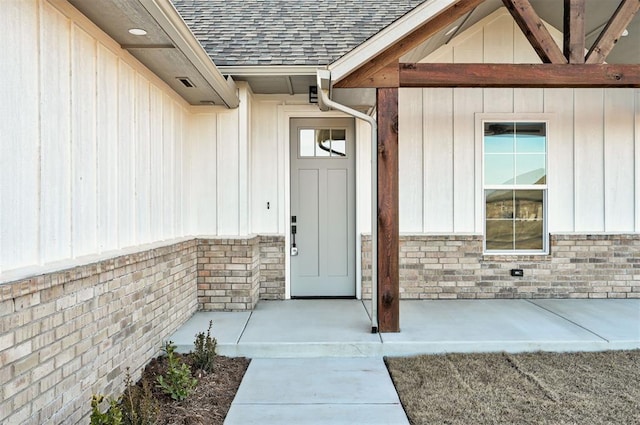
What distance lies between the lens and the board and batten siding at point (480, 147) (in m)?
6.25

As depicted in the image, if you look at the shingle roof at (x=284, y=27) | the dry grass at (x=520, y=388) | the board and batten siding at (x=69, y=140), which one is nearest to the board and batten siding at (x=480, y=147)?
the shingle roof at (x=284, y=27)

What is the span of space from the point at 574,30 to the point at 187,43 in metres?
3.90

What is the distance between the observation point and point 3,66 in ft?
7.30

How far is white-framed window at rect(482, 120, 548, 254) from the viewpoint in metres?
6.29

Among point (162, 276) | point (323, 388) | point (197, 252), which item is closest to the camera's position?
point (323, 388)

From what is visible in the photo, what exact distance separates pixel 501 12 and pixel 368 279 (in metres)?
4.32

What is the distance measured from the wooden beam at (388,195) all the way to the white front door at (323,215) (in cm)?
184

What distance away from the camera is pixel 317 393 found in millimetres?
3436

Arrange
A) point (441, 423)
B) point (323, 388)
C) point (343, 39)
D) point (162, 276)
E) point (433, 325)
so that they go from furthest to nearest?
point (343, 39)
point (433, 325)
point (162, 276)
point (323, 388)
point (441, 423)

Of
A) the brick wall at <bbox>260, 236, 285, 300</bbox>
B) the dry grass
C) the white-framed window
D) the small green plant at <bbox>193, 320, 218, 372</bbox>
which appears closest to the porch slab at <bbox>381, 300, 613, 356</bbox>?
the dry grass

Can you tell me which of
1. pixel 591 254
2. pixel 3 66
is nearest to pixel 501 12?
pixel 591 254

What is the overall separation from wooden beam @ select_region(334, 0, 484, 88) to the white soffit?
1.40 m

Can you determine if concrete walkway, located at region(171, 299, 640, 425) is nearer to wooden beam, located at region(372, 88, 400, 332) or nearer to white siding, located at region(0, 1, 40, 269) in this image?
wooden beam, located at region(372, 88, 400, 332)

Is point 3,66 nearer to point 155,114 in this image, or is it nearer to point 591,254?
point 155,114
